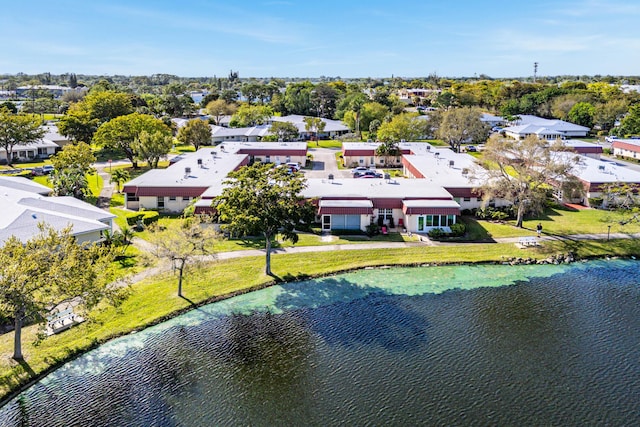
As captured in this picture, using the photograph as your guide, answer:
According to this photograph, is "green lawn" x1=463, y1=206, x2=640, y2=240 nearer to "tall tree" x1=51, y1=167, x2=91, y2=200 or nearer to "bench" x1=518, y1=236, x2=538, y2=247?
"bench" x1=518, y1=236, x2=538, y2=247

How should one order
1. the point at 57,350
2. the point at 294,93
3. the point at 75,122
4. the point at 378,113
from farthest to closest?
the point at 294,93 → the point at 378,113 → the point at 75,122 → the point at 57,350

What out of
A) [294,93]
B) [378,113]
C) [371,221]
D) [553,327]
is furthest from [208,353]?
[294,93]

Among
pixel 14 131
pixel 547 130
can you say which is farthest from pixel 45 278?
pixel 547 130

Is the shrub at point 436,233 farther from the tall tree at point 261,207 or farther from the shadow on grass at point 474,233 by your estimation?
the tall tree at point 261,207

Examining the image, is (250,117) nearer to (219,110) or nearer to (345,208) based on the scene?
(219,110)

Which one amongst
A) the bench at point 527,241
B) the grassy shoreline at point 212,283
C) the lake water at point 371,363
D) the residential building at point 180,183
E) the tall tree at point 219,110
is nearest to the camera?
the lake water at point 371,363

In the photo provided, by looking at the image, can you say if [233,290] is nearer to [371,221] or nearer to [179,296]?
[179,296]

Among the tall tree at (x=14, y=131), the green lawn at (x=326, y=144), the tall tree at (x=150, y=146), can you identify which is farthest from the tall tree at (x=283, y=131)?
the tall tree at (x=14, y=131)
